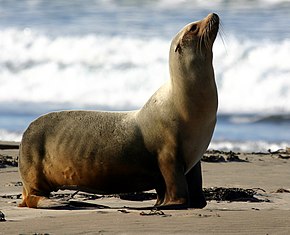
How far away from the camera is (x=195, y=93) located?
795 cm

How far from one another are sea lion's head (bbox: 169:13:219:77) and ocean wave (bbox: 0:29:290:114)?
11.1m

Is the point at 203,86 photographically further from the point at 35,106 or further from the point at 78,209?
the point at 35,106

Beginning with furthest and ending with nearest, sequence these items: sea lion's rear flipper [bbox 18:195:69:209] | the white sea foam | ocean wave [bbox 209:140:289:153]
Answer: the white sea foam
ocean wave [bbox 209:140:289:153]
sea lion's rear flipper [bbox 18:195:69:209]

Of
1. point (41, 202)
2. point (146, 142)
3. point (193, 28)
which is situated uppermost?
point (193, 28)

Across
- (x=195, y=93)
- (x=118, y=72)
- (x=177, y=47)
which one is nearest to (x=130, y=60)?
(x=118, y=72)

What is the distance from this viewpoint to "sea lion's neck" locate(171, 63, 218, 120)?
311 inches

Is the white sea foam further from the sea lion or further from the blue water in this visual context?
the sea lion

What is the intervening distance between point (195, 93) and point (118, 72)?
16.0 meters

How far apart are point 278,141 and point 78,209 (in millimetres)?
8072

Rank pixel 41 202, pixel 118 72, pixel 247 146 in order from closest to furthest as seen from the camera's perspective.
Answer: pixel 41 202
pixel 247 146
pixel 118 72

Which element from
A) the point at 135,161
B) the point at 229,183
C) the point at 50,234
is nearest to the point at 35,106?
the point at 229,183

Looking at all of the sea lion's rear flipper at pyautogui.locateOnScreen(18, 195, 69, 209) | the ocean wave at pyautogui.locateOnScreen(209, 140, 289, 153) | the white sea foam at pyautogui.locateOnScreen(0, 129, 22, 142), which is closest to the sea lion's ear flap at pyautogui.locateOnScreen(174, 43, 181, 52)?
the sea lion's rear flipper at pyautogui.locateOnScreen(18, 195, 69, 209)

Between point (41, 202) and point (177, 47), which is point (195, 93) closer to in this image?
point (177, 47)

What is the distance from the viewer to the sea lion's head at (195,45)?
7.95m
